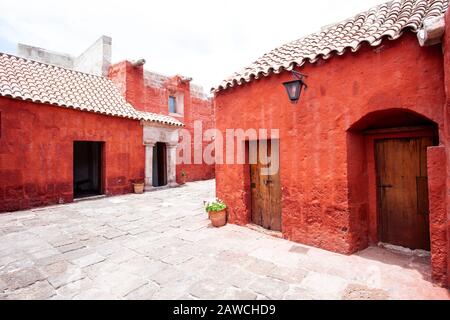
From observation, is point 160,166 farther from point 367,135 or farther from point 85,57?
point 367,135

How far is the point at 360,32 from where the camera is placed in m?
4.85

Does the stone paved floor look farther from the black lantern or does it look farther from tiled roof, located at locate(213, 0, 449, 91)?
tiled roof, located at locate(213, 0, 449, 91)

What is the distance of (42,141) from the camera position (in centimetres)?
884

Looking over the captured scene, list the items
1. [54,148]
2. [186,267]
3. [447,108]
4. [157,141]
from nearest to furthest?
[447,108] → [186,267] → [54,148] → [157,141]

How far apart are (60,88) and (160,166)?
6276 mm

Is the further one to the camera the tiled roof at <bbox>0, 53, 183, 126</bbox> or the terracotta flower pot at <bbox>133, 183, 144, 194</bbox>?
the terracotta flower pot at <bbox>133, 183, 144, 194</bbox>

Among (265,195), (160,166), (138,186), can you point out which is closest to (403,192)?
(265,195)

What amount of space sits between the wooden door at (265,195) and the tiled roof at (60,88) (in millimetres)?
7605

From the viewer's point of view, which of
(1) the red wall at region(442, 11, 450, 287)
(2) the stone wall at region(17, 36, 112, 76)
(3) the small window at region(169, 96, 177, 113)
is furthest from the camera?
(3) the small window at region(169, 96, 177, 113)

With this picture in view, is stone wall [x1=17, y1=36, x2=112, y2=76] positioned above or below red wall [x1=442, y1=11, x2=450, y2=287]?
above

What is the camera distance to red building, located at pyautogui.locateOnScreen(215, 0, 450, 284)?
339cm

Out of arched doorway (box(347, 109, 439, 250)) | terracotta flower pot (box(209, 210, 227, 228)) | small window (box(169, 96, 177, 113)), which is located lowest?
terracotta flower pot (box(209, 210, 227, 228))

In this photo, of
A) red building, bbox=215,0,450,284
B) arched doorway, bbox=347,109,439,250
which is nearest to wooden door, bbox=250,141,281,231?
red building, bbox=215,0,450,284

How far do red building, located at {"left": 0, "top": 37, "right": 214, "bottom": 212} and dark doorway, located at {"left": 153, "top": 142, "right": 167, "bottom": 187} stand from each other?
58 mm
